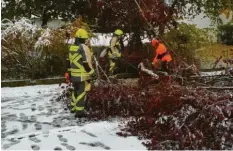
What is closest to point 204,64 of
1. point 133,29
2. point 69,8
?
point 133,29

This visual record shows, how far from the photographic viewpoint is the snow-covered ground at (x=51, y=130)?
650 centimetres

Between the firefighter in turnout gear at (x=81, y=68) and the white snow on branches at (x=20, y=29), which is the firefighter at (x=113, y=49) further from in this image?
the firefighter in turnout gear at (x=81, y=68)

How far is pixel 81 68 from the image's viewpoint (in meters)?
8.27

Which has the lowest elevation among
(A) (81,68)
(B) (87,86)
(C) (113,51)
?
(B) (87,86)

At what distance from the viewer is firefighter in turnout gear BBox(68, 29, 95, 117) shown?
8.19m

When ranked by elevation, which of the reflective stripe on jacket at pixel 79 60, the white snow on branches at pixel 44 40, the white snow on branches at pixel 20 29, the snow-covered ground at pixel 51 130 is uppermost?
the white snow on branches at pixel 20 29

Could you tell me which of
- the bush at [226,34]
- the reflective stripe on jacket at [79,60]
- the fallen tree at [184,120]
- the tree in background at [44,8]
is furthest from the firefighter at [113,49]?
the bush at [226,34]

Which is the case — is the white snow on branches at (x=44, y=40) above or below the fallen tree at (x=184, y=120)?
above

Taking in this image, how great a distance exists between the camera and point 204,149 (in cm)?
634

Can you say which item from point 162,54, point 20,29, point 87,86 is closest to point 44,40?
point 20,29

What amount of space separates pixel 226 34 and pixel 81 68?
16.7 m

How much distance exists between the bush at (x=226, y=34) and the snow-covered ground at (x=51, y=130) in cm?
1484

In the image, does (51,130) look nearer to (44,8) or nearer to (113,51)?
(113,51)

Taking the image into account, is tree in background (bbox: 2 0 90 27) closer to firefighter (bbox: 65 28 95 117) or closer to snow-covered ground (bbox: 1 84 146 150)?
snow-covered ground (bbox: 1 84 146 150)
